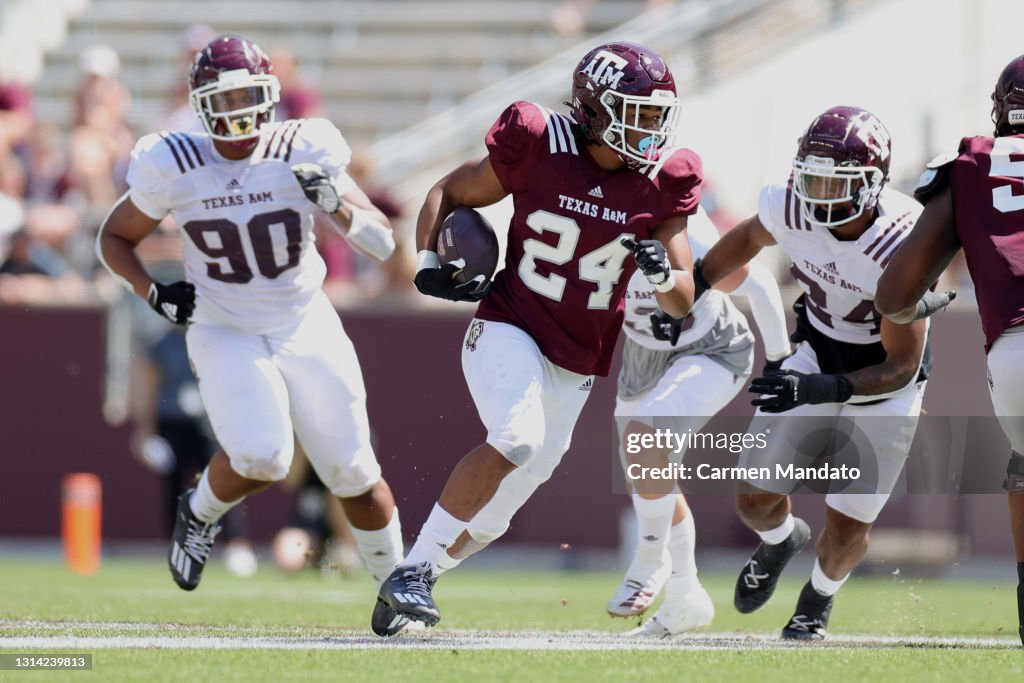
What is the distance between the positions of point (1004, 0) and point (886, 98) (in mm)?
1222

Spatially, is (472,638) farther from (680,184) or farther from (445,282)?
(680,184)

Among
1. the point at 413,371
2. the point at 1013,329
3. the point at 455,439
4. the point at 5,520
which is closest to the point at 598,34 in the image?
the point at 413,371

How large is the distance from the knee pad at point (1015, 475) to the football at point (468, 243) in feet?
5.88

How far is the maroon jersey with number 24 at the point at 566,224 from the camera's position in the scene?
5.14m

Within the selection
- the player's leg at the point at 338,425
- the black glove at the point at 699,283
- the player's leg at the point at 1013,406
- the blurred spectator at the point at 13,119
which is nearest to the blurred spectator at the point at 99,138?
the blurred spectator at the point at 13,119

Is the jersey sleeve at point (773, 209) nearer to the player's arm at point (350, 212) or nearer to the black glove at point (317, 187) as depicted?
the player's arm at point (350, 212)

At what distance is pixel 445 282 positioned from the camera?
5.06 m

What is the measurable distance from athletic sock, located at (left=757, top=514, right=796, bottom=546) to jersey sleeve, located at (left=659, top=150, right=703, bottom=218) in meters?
1.38

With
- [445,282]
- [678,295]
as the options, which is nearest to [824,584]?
[678,295]

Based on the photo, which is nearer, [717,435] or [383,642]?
[383,642]

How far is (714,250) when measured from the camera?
5805 mm

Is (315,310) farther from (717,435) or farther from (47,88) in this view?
(47,88)

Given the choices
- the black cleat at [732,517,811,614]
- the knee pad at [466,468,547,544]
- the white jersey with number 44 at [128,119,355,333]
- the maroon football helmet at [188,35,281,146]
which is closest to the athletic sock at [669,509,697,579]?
the black cleat at [732,517,811,614]

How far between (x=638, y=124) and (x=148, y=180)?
71.0 inches
